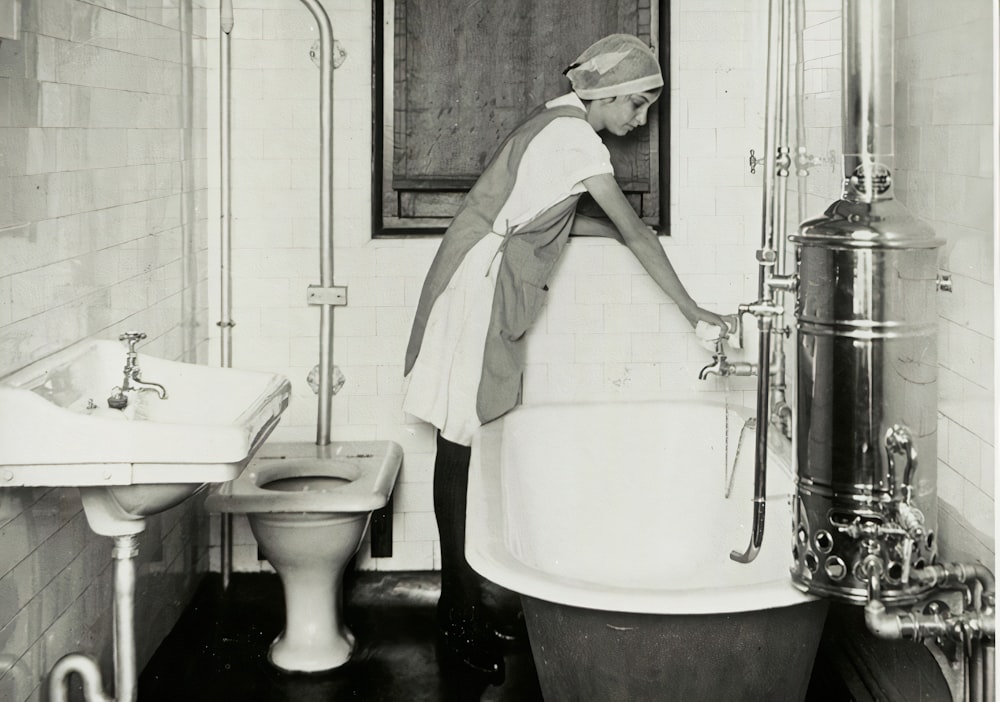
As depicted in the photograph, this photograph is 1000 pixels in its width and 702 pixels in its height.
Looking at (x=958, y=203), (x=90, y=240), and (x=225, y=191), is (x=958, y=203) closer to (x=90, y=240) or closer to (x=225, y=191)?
(x=90, y=240)

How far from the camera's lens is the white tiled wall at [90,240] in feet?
8.66

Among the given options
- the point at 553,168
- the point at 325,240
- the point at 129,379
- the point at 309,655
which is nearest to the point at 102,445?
the point at 129,379

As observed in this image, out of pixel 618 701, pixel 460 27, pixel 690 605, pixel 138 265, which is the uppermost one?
pixel 460 27

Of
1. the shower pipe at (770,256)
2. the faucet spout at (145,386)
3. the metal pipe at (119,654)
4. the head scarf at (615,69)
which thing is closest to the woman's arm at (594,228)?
the head scarf at (615,69)

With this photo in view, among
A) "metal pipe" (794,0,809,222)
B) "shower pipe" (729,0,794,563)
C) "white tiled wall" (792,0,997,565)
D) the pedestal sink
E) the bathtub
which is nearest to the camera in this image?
"white tiled wall" (792,0,997,565)

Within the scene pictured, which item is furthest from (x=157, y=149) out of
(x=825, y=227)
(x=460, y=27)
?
(x=825, y=227)

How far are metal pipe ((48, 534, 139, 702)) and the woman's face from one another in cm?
204

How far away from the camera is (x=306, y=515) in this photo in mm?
3559

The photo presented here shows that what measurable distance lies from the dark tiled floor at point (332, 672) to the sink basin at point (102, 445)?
973 mm

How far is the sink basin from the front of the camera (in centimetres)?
246

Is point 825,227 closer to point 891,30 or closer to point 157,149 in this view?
point 891,30

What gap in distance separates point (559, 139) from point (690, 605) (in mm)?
1955

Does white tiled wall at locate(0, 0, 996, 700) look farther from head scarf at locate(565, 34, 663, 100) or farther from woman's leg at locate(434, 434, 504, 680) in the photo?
woman's leg at locate(434, 434, 504, 680)

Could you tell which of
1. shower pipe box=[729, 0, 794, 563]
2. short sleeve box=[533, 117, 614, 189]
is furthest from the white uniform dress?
shower pipe box=[729, 0, 794, 563]
